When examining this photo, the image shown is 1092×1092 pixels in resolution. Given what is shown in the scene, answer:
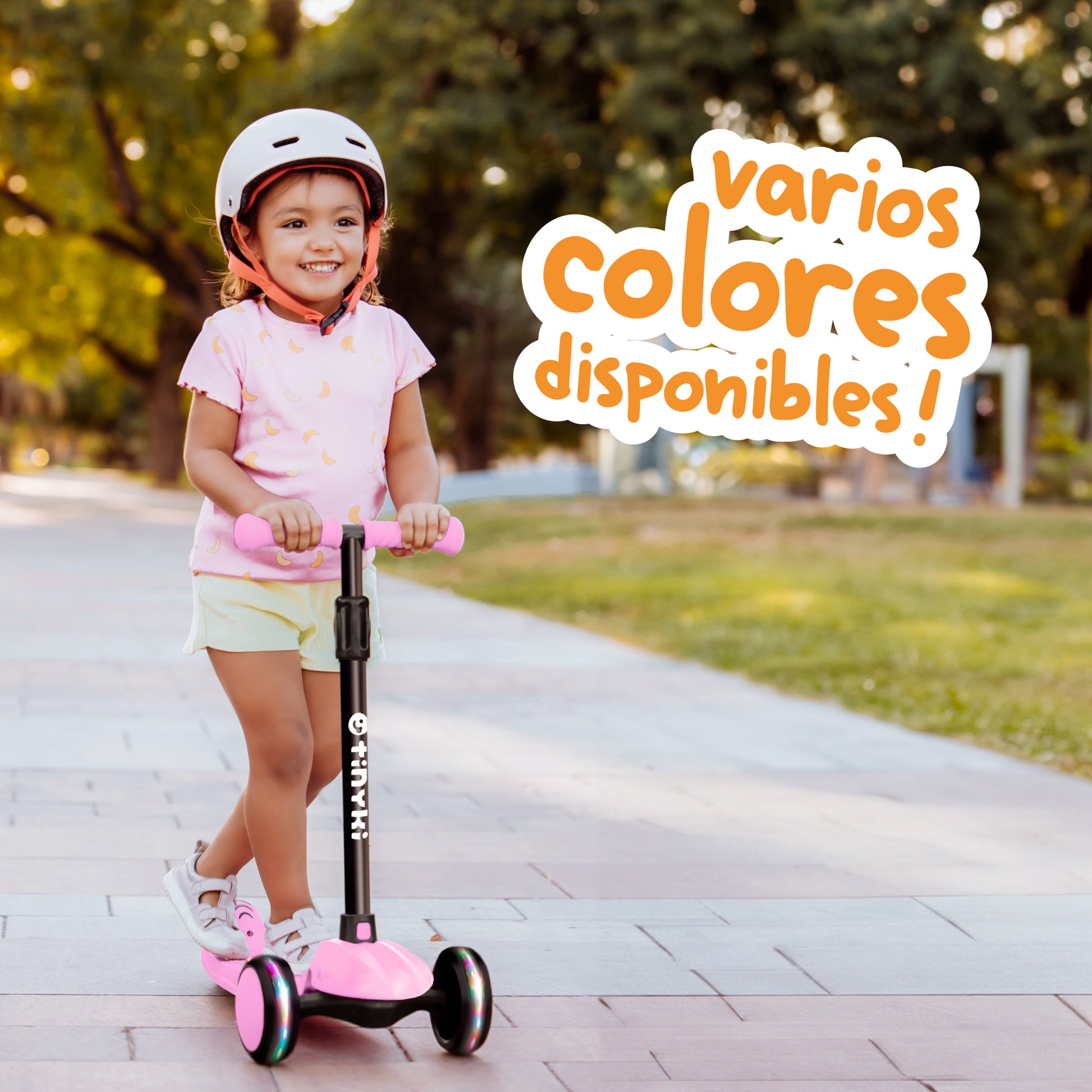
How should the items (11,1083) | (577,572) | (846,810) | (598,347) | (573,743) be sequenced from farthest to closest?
1. (598,347)
2. (577,572)
3. (573,743)
4. (846,810)
5. (11,1083)

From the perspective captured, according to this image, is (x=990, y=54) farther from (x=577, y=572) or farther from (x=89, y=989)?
(x=89, y=989)

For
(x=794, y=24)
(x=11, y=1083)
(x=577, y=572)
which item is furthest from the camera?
(x=794, y=24)

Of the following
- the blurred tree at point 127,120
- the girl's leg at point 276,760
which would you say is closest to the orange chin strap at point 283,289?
the girl's leg at point 276,760

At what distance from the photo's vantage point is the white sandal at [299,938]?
3383 mm

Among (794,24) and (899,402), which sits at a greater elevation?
(794,24)

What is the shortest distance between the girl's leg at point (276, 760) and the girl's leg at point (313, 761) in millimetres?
18

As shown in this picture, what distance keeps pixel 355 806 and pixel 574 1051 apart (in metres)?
0.63

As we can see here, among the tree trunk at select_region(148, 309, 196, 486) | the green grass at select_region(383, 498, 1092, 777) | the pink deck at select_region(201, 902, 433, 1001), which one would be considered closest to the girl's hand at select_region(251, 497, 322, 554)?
the pink deck at select_region(201, 902, 433, 1001)

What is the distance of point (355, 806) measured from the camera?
3230 millimetres

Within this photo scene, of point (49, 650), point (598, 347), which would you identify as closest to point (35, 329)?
point (598, 347)

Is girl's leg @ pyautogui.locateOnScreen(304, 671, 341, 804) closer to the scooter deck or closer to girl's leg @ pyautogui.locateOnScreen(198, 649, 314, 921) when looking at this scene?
girl's leg @ pyautogui.locateOnScreen(198, 649, 314, 921)

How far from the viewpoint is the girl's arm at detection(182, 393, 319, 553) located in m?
3.24

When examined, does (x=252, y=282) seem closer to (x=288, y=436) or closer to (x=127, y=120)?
(x=288, y=436)

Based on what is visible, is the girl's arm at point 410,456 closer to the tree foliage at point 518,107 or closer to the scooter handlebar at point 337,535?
the scooter handlebar at point 337,535
